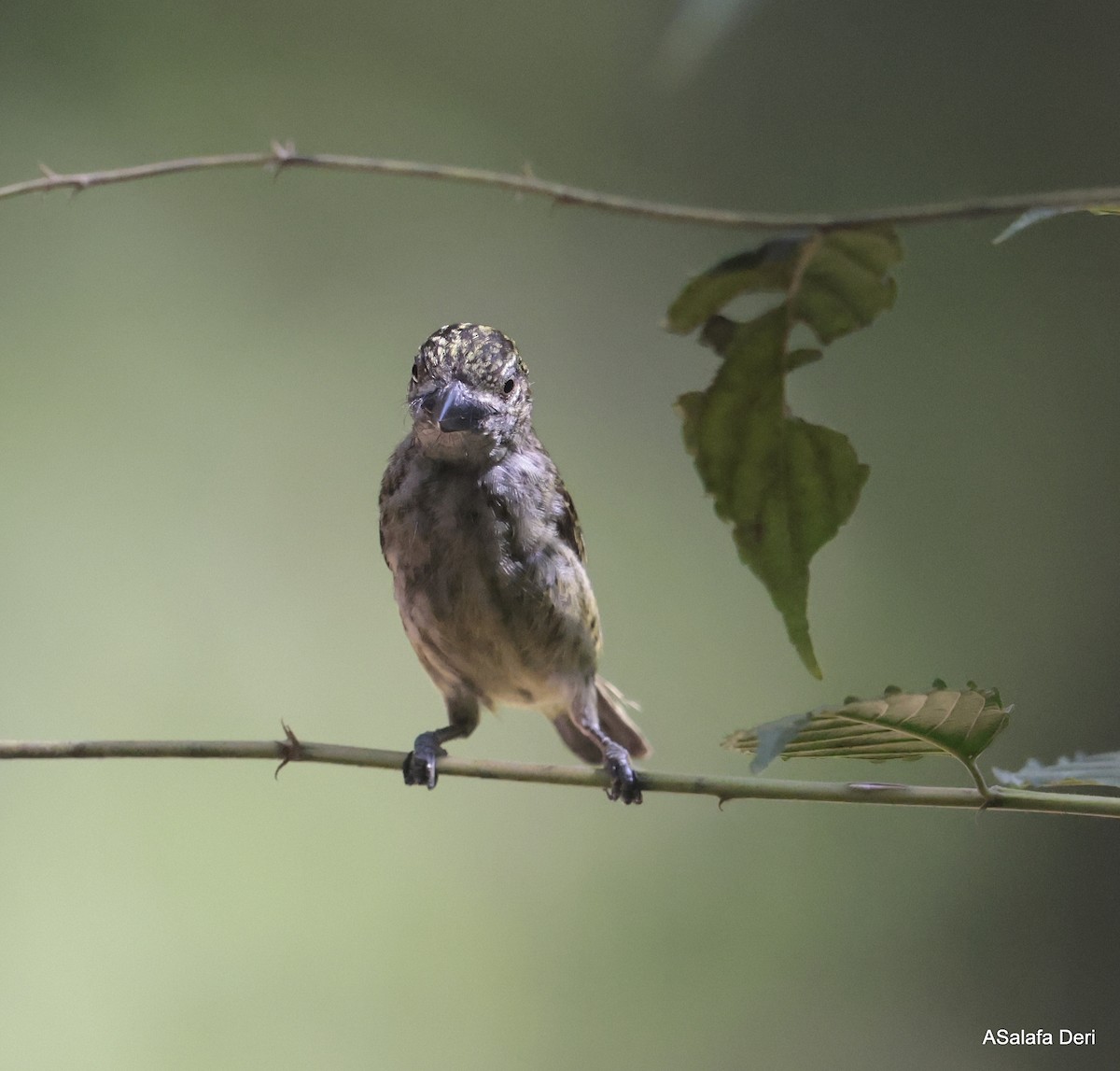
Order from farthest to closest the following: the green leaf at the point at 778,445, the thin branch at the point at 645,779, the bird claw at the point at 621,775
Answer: the bird claw at the point at 621,775
the thin branch at the point at 645,779
the green leaf at the point at 778,445

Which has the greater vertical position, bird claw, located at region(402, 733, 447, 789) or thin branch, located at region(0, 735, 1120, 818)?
bird claw, located at region(402, 733, 447, 789)

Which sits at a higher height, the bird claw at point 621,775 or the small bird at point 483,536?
the small bird at point 483,536

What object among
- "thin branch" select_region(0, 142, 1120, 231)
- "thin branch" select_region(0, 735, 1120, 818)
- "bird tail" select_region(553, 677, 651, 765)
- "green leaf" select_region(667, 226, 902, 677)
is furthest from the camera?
"bird tail" select_region(553, 677, 651, 765)

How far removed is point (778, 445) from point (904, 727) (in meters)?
0.25

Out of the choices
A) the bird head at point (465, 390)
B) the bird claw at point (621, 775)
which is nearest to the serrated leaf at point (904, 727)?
the bird claw at point (621, 775)

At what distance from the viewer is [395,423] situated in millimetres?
3180

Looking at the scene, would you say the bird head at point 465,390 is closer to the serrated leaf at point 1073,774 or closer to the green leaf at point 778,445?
the green leaf at point 778,445

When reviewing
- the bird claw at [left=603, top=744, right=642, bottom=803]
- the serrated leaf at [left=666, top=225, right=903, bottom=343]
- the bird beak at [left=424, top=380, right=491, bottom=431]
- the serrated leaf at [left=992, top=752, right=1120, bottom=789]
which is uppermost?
the bird beak at [left=424, top=380, right=491, bottom=431]

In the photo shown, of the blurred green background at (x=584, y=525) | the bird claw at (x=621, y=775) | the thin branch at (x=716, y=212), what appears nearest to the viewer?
the thin branch at (x=716, y=212)

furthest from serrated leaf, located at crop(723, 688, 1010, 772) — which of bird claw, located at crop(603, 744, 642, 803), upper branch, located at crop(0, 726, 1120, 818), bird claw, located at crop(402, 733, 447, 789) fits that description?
bird claw, located at crop(402, 733, 447, 789)

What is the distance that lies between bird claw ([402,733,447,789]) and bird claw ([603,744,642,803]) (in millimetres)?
245

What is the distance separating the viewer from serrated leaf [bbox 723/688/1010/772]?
3.01 feet

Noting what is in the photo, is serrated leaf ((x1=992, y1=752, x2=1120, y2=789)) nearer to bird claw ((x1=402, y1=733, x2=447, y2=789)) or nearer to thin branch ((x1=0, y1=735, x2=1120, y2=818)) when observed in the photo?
thin branch ((x1=0, y1=735, x2=1120, y2=818))

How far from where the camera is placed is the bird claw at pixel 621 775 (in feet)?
5.21
